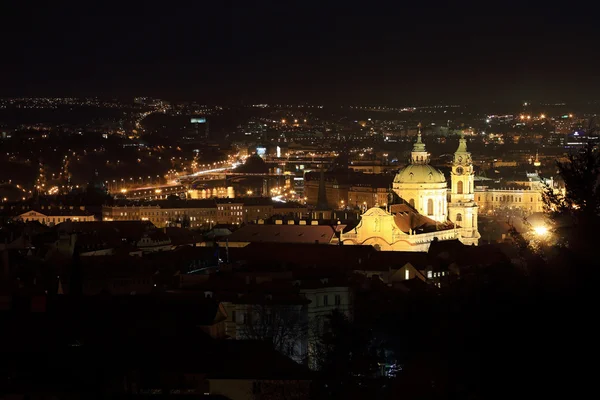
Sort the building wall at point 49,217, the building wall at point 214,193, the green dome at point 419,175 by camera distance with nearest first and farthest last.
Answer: the green dome at point 419,175 → the building wall at point 49,217 → the building wall at point 214,193

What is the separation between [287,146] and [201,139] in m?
18.8

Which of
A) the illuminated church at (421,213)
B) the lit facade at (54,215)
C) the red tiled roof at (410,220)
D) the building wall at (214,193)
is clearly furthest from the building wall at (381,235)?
the building wall at (214,193)

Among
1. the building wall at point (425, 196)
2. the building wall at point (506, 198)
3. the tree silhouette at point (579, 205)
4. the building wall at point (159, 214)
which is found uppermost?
the building wall at point (506, 198)

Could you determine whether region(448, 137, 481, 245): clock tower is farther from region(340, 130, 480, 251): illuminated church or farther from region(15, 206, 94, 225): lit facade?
region(15, 206, 94, 225): lit facade

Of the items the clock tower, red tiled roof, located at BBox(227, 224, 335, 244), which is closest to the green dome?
the clock tower

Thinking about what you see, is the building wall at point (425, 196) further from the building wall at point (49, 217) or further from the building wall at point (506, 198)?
the building wall at point (506, 198)

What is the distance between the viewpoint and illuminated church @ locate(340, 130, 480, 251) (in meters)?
53.4

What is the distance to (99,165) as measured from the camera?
128000mm

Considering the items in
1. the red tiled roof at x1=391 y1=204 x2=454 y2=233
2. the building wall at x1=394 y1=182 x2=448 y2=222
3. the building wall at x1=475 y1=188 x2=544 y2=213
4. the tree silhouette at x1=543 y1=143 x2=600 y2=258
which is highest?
the building wall at x1=475 y1=188 x2=544 y2=213

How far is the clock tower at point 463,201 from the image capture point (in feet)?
202

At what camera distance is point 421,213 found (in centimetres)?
5925

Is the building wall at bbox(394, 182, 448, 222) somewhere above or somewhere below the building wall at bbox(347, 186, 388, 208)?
below

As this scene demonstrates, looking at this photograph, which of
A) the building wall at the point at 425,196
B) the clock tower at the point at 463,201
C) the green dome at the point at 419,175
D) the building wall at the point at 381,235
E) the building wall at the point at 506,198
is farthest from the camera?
the building wall at the point at 506,198

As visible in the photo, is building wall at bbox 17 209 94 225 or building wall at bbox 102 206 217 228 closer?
building wall at bbox 17 209 94 225
